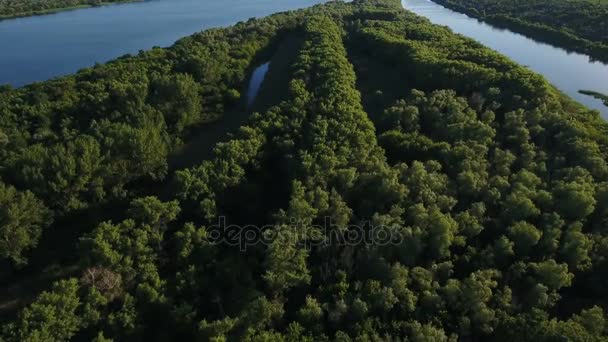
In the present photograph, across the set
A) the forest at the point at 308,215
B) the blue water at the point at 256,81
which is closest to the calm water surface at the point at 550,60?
the forest at the point at 308,215

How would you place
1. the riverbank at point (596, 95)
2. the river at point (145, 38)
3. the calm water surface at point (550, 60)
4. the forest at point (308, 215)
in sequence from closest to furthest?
the forest at point (308, 215)
the riverbank at point (596, 95)
the calm water surface at point (550, 60)
the river at point (145, 38)

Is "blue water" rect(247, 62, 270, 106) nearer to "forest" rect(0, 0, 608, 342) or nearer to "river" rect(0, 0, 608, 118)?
"forest" rect(0, 0, 608, 342)

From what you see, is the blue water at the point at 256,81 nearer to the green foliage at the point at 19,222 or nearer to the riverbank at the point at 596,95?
the green foliage at the point at 19,222

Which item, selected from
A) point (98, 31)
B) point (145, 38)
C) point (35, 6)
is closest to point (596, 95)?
point (145, 38)

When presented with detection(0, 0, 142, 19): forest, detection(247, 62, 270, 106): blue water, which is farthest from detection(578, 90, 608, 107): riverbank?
detection(0, 0, 142, 19): forest

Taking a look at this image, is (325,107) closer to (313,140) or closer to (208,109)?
(313,140)

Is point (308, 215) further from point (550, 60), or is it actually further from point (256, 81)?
point (550, 60)

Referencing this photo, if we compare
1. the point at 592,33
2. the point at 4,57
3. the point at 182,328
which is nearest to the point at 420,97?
the point at 182,328
